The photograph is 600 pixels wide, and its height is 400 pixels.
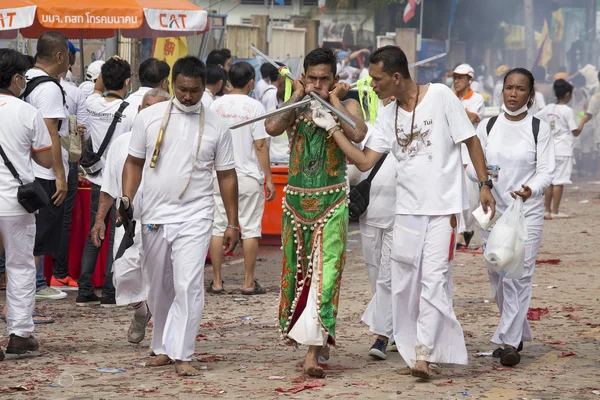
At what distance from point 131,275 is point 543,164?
110 inches

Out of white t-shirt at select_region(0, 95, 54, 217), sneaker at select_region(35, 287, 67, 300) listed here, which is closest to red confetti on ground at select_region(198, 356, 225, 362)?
white t-shirt at select_region(0, 95, 54, 217)

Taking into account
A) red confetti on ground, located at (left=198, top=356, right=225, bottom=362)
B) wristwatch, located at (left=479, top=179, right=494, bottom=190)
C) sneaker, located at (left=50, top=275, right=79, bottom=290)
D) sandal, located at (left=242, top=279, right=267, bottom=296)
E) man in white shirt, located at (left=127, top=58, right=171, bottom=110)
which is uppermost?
man in white shirt, located at (left=127, top=58, right=171, bottom=110)

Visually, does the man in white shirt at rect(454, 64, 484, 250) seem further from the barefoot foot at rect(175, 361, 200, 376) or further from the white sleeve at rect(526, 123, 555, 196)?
the barefoot foot at rect(175, 361, 200, 376)

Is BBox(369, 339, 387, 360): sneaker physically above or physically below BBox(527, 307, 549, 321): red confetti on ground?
above

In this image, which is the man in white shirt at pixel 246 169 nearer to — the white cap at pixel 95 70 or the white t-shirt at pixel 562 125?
the white cap at pixel 95 70

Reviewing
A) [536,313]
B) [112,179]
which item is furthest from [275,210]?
[112,179]

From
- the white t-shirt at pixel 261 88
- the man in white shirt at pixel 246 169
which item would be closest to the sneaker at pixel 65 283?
the man in white shirt at pixel 246 169

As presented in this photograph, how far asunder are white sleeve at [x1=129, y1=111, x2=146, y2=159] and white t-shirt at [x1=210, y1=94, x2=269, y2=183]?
359cm

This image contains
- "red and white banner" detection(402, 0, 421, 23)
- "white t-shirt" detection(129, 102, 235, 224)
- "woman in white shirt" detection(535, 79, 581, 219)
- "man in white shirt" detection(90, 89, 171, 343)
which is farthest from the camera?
"red and white banner" detection(402, 0, 421, 23)

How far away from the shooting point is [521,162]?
7.69 meters

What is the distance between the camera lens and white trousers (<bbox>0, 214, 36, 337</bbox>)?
24.7 feet

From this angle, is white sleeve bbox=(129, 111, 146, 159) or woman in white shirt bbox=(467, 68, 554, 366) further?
woman in white shirt bbox=(467, 68, 554, 366)

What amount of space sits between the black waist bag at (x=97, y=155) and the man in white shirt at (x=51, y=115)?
0.23m

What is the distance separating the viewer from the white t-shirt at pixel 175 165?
7090 mm
